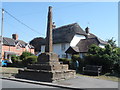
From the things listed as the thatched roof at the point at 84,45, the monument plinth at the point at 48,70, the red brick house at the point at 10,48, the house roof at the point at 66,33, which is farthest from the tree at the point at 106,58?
the red brick house at the point at 10,48

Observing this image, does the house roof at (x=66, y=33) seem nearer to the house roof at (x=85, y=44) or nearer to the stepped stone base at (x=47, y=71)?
the house roof at (x=85, y=44)

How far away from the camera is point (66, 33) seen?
40.3 m

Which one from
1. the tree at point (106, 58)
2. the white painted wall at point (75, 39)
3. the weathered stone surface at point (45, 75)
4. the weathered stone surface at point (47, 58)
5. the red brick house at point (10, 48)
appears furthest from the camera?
the red brick house at point (10, 48)

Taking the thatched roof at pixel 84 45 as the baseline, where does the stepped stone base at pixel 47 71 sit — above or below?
below

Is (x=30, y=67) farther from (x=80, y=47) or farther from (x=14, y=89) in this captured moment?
(x=80, y=47)

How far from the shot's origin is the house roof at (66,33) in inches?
1538

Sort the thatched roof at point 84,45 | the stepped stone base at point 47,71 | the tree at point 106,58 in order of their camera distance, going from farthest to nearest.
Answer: the thatched roof at point 84,45 < the tree at point 106,58 < the stepped stone base at point 47,71

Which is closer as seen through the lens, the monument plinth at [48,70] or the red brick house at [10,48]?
the monument plinth at [48,70]

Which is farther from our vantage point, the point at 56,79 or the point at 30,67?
the point at 30,67

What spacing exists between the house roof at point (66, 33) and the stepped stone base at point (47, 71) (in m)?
24.1

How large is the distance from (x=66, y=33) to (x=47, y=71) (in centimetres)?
2870

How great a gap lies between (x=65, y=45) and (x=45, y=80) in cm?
2690

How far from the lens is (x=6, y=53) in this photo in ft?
145

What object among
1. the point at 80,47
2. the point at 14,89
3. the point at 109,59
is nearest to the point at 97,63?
the point at 109,59
